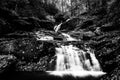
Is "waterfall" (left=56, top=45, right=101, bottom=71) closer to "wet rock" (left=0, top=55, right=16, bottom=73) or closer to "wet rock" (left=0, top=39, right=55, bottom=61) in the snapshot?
"wet rock" (left=0, top=39, right=55, bottom=61)

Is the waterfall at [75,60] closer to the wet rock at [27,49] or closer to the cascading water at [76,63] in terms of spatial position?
the cascading water at [76,63]

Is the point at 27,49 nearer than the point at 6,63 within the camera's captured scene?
No

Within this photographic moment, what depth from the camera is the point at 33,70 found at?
8.49 metres

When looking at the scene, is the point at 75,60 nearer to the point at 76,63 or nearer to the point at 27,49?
the point at 76,63

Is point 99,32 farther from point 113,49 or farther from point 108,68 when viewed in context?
point 108,68

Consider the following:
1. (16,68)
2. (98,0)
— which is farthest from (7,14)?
(98,0)

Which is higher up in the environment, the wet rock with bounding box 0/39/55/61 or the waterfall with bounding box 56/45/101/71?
the wet rock with bounding box 0/39/55/61

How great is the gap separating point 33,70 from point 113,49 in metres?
6.83

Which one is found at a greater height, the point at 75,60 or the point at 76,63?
the point at 75,60

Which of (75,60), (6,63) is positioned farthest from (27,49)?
(75,60)

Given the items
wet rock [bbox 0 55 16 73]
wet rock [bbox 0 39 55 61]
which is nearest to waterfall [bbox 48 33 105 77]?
wet rock [bbox 0 39 55 61]

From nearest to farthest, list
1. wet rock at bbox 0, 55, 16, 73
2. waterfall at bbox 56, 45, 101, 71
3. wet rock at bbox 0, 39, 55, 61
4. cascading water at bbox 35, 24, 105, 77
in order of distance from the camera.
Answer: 1. wet rock at bbox 0, 55, 16, 73
2. cascading water at bbox 35, 24, 105, 77
3. waterfall at bbox 56, 45, 101, 71
4. wet rock at bbox 0, 39, 55, 61

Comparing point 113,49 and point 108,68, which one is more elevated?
point 113,49

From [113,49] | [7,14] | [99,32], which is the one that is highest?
[7,14]
